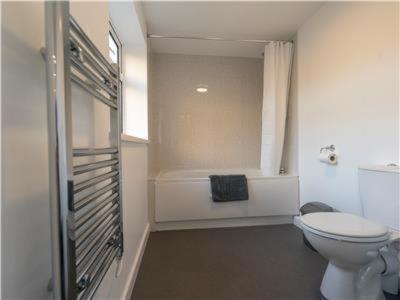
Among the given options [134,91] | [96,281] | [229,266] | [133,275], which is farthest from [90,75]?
[134,91]

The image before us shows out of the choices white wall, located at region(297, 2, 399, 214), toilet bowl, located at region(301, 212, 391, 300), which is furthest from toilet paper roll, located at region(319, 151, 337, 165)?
toilet bowl, located at region(301, 212, 391, 300)

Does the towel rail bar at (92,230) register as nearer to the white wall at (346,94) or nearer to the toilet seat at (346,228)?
the toilet seat at (346,228)

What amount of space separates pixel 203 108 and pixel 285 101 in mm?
1144

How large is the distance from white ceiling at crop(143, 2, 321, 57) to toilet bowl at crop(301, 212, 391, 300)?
6.32 feet

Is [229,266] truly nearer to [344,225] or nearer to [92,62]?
[344,225]

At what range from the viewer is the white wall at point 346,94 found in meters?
1.57

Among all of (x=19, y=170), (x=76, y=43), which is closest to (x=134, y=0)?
(x=76, y=43)

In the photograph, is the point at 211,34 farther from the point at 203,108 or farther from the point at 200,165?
the point at 200,165

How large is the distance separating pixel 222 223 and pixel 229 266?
2.75 ft

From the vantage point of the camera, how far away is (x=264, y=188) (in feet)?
8.68

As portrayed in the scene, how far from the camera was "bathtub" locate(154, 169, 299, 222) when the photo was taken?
8.24 ft

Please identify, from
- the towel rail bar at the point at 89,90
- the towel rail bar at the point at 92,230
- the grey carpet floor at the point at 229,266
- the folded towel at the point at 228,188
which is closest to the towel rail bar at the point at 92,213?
the towel rail bar at the point at 92,230

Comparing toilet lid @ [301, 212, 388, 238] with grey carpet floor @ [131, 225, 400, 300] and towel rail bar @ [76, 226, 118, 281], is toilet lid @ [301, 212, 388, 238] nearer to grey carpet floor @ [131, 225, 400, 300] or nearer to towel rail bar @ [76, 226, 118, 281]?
grey carpet floor @ [131, 225, 400, 300]

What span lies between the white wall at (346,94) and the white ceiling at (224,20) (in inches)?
8.8
